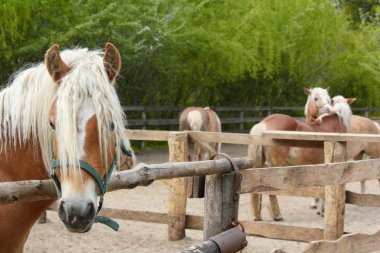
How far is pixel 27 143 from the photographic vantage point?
9.43 ft

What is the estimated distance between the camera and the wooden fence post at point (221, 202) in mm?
2938

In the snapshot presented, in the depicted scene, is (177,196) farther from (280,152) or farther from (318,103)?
(318,103)

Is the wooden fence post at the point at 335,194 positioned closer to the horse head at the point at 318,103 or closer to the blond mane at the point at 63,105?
the blond mane at the point at 63,105

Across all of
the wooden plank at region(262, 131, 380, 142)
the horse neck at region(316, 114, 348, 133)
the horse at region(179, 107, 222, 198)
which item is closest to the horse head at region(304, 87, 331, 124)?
the horse neck at region(316, 114, 348, 133)

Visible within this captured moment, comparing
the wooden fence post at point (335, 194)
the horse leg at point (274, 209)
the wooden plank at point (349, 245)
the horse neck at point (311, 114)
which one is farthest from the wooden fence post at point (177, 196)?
the horse neck at point (311, 114)

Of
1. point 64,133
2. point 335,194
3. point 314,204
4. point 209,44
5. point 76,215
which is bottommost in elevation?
point 314,204

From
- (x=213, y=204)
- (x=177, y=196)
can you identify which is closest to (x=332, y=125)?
(x=177, y=196)

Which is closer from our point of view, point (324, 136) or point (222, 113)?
point (324, 136)

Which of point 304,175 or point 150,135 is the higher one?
point 304,175

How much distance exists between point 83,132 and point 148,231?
4.53m

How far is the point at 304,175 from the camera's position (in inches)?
137

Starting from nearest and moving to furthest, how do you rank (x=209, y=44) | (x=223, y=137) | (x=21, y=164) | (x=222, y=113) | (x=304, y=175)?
(x=21, y=164)
(x=304, y=175)
(x=223, y=137)
(x=209, y=44)
(x=222, y=113)

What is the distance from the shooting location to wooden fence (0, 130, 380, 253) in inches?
104

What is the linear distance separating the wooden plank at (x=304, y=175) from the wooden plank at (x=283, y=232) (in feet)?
4.42
